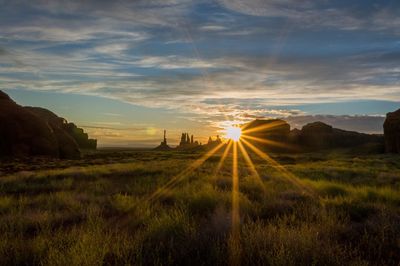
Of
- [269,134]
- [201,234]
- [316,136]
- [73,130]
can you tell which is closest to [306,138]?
[316,136]

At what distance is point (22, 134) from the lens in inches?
1693

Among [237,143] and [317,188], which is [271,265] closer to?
[317,188]

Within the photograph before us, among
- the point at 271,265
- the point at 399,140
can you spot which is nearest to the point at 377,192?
the point at 271,265

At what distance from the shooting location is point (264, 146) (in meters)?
129

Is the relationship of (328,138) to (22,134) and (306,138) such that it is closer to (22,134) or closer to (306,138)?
(306,138)

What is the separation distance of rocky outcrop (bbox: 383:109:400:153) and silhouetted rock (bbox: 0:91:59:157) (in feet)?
223

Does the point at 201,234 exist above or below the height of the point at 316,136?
below

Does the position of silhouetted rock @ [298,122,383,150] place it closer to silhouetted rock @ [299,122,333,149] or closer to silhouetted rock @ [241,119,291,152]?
silhouetted rock @ [299,122,333,149]

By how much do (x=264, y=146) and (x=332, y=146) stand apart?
25.2m

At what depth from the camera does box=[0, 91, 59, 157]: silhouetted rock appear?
41.4 meters

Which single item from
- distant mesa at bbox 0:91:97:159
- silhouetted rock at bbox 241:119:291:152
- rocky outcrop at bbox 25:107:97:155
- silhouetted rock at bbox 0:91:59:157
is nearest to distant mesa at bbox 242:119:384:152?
silhouetted rock at bbox 241:119:291:152

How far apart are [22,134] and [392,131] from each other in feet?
237

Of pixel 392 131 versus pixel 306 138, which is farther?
pixel 306 138

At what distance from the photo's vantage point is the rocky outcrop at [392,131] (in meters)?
70.7
